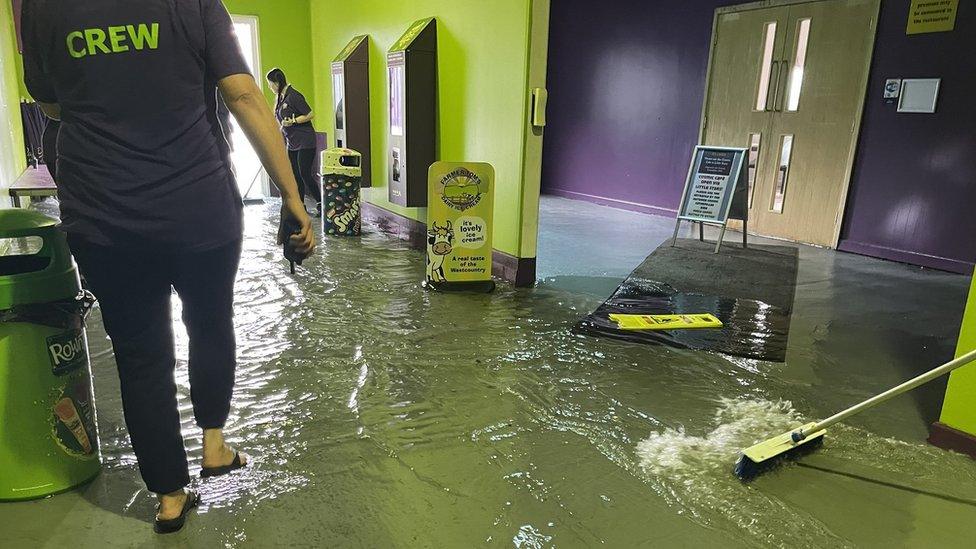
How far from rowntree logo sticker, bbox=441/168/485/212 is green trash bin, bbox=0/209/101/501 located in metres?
2.35

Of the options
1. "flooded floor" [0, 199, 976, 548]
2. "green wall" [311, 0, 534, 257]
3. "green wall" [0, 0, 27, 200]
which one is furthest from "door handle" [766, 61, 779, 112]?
"green wall" [0, 0, 27, 200]

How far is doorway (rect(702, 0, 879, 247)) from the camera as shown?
18.1 ft

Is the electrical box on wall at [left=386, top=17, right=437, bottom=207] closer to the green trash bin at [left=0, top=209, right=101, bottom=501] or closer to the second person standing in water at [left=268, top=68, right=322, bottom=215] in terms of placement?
the second person standing in water at [left=268, top=68, right=322, bottom=215]

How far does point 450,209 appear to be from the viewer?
394cm

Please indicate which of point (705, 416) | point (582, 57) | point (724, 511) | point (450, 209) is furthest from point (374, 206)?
point (724, 511)

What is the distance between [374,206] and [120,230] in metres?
5.00

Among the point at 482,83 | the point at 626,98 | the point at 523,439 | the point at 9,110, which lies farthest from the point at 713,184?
the point at 9,110

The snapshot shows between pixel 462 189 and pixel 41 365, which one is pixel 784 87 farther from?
pixel 41 365

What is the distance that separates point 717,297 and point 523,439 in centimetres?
225

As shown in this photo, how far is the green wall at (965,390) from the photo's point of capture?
208 cm

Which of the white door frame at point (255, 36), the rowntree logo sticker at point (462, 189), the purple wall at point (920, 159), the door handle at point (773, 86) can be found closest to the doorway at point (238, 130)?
the white door frame at point (255, 36)

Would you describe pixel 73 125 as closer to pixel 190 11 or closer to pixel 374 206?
pixel 190 11

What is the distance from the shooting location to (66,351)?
5.77 ft

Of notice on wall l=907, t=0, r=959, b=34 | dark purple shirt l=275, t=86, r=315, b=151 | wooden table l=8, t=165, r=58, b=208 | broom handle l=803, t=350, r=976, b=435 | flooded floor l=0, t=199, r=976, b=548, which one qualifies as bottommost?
flooded floor l=0, t=199, r=976, b=548
